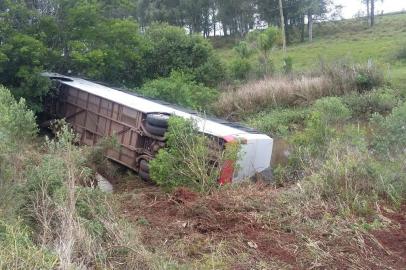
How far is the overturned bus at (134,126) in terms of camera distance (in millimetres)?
12414

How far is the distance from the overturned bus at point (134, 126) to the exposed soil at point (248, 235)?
2.03 m

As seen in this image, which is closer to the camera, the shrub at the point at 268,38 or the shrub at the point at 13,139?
the shrub at the point at 13,139

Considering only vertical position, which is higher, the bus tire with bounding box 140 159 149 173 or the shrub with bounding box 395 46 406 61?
the shrub with bounding box 395 46 406 61

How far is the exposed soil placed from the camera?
6.93 metres

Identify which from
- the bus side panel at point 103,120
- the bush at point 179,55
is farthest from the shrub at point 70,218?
the bush at point 179,55

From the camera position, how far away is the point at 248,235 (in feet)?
25.3

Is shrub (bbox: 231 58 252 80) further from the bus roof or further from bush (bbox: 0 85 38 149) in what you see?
bush (bbox: 0 85 38 149)

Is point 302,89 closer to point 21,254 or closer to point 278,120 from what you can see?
point 278,120

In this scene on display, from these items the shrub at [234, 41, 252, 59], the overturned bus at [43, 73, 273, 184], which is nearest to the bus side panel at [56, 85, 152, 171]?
the overturned bus at [43, 73, 273, 184]

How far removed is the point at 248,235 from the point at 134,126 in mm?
6915

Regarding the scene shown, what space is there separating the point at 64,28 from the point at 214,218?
14.0m

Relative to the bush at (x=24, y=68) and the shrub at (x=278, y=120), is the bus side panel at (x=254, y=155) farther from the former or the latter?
the shrub at (x=278, y=120)

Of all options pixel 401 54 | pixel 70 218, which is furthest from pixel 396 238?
pixel 401 54

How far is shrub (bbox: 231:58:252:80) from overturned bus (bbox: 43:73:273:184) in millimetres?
12786
